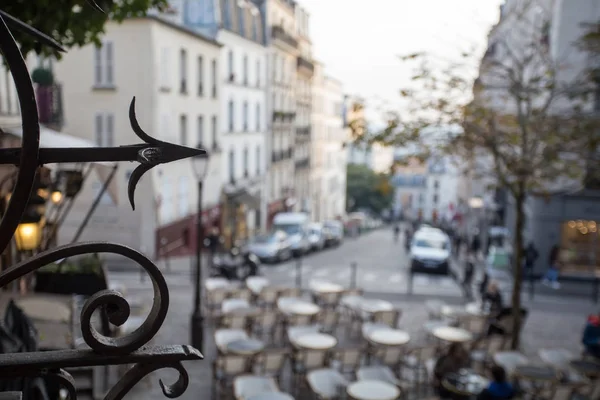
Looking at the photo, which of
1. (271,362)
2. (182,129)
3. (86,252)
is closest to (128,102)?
(182,129)

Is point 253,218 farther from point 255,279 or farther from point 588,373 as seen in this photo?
point 588,373

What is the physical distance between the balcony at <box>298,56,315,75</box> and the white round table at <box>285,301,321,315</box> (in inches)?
1554

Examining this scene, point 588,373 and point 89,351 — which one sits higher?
point 89,351

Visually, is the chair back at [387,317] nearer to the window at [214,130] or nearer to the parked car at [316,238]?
the parked car at [316,238]

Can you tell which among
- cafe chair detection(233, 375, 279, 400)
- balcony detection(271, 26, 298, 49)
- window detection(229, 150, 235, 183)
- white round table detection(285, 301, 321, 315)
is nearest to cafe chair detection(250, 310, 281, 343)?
white round table detection(285, 301, 321, 315)

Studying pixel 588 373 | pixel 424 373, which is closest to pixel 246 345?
pixel 424 373

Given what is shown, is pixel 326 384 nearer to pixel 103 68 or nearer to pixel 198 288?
pixel 198 288

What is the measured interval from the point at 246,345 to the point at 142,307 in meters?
3.71

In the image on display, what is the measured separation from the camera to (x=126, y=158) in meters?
1.87

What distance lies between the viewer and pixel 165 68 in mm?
26375

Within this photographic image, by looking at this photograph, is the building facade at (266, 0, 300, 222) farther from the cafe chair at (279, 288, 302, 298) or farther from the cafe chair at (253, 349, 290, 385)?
the cafe chair at (253, 349, 290, 385)

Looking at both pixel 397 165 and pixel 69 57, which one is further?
pixel 69 57

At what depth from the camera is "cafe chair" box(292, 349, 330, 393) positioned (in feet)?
35.7

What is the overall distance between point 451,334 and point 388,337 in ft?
4.74
